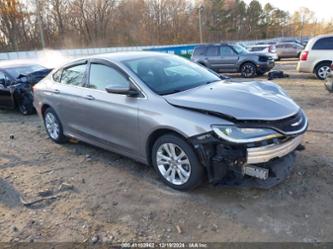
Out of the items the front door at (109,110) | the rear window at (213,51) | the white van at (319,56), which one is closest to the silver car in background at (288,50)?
the rear window at (213,51)

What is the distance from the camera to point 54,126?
5.84 metres

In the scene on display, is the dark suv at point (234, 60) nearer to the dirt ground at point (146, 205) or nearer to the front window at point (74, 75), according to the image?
the dirt ground at point (146, 205)

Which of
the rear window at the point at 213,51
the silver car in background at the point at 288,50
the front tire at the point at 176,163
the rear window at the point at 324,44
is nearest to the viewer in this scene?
the front tire at the point at 176,163

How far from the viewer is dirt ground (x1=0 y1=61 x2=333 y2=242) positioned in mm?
3086

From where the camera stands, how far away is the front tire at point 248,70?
14.2 metres

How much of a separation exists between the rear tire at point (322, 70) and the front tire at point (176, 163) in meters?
10.2

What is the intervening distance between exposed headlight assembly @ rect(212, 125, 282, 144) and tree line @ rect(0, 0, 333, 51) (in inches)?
1393

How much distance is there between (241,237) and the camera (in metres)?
2.96

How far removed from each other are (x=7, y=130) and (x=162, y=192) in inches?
202

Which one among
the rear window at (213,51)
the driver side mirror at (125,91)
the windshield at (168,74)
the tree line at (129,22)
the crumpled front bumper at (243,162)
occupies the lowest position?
the crumpled front bumper at (243,162)

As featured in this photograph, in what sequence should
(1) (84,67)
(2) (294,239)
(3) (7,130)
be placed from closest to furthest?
(2) (294,239) → (1) (84,67) → (3) (7,130)

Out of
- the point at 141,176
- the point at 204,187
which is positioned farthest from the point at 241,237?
the point at 141,176

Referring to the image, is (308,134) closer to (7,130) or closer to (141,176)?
(141,176)

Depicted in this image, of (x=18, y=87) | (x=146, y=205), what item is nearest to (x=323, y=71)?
(x=18, y=87)
